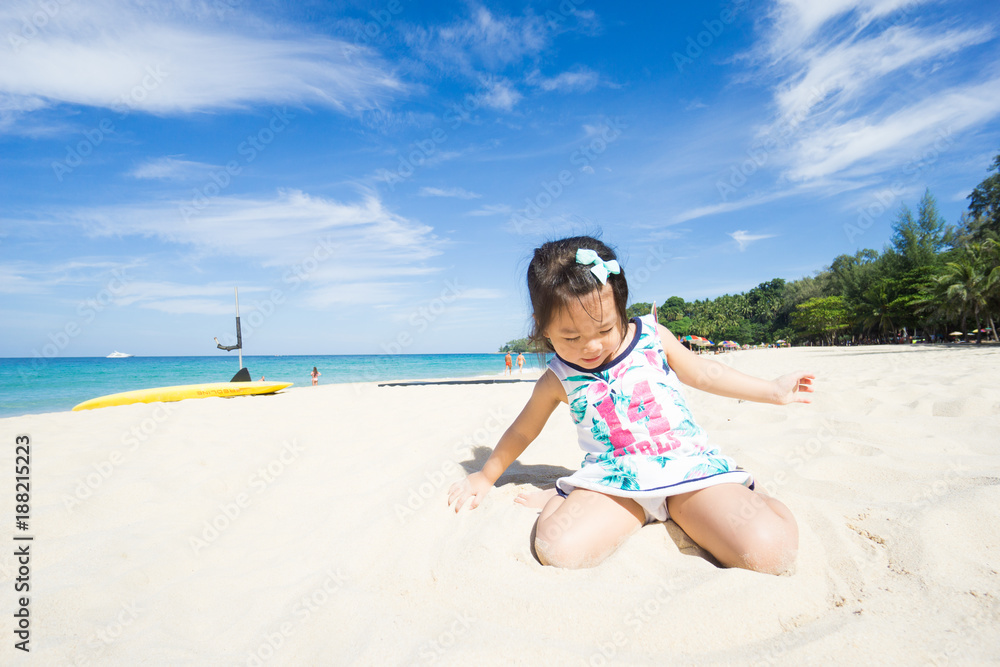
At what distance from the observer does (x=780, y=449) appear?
107 inches

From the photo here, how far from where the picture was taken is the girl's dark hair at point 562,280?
1873 mm

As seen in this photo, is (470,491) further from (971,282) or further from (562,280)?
(971,282)

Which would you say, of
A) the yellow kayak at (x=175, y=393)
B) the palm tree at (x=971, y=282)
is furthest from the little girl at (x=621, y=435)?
the palm tree at (x=971, y=282)

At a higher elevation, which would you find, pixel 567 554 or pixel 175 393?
pixel 175 393

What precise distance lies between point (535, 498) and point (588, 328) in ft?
2.84

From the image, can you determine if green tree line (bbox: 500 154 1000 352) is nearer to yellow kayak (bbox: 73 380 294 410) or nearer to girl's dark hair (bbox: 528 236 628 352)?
girl's dark hair (bbox: 528 236 628 352)

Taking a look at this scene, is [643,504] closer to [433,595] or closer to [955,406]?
[433,595]

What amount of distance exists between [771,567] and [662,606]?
1.38 ft

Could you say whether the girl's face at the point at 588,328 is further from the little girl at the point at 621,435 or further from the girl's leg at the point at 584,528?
the girl's leg at the point at 584,528

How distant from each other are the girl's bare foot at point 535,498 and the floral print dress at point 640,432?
0.13 m

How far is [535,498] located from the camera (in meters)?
2.20

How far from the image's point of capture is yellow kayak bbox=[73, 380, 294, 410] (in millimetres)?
8141

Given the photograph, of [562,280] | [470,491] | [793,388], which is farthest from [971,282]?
[470,491]

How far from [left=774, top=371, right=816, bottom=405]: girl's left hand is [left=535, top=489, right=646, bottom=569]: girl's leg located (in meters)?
0.82
